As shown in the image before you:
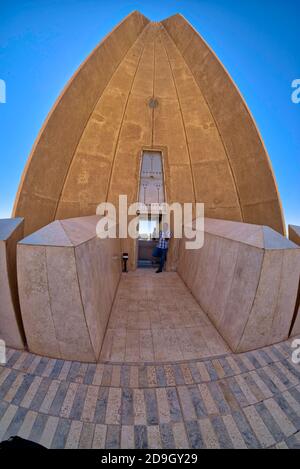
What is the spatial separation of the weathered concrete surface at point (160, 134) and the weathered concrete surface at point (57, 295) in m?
5.11

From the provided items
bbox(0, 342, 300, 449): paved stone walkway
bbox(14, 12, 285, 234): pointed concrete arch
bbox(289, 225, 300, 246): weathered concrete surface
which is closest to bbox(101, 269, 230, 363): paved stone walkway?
bbox(0, 342, 300, 449): paved stone walkway

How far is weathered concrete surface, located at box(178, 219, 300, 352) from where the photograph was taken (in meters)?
3.60

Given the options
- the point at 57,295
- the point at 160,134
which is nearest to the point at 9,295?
the point at 57,295

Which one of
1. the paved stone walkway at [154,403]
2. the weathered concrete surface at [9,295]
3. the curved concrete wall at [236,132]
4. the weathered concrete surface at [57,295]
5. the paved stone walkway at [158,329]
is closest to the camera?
the paved stone walkway at [154,403]

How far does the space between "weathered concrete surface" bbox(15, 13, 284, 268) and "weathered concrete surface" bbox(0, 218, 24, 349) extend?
4.34 metres

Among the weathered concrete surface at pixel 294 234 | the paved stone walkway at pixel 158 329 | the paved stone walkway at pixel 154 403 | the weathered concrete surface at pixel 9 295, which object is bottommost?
the paved stone walkway at pixel 158 329

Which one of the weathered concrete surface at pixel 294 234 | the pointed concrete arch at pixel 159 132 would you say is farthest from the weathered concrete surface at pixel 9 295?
the weathered concrete surface at pixel 294 234

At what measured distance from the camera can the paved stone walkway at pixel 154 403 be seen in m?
2.32

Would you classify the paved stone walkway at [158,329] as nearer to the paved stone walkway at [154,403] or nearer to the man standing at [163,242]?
the paved stone walkway at [154,403]

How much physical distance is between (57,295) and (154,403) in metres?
2.45

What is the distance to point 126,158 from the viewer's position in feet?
29.0

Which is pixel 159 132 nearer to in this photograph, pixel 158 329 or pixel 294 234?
pixel 294 234
